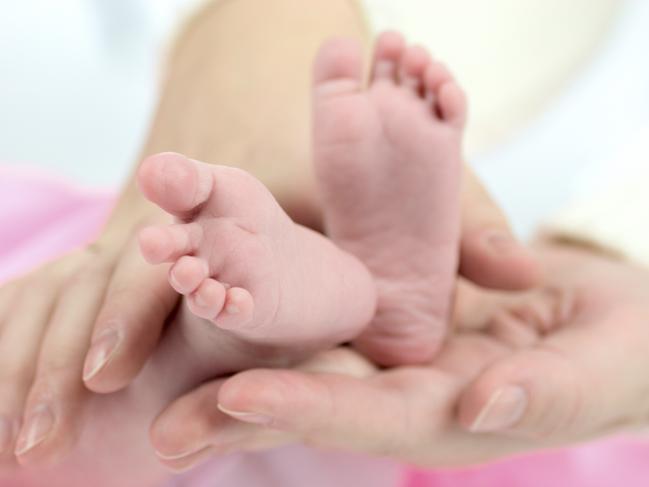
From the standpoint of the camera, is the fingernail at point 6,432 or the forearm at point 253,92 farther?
the forearm at point 253,92

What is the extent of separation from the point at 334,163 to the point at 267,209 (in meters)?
0.13

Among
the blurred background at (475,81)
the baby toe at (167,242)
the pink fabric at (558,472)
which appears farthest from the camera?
the blurred background at (475,81)

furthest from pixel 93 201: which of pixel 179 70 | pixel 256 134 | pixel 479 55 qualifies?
pixel 479 55

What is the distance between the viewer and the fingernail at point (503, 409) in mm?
473

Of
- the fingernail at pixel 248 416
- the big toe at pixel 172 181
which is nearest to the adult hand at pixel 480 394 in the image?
the fingernail at pixel 248 416

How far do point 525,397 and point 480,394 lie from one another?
2cm

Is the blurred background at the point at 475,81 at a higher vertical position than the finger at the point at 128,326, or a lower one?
lower

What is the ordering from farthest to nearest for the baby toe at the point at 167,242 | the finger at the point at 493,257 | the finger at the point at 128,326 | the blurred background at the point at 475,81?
the blurred background at the point at 475,81
the finger at the point at 493,257
the finger at the point at 128,326
the baby toe at the point at 167,242

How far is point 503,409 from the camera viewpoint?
0.47 metres

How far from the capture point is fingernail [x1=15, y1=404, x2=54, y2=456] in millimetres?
414

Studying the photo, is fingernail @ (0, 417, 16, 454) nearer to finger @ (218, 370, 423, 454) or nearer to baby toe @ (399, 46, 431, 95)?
finger @ (218, 370, 423, 454)

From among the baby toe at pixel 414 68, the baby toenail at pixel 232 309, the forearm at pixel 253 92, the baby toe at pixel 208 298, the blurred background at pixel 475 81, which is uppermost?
the baby toe at pixel 414 68

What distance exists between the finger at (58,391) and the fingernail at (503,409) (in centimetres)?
21

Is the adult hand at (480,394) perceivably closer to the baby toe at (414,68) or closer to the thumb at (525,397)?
the thumb at (525,397)
